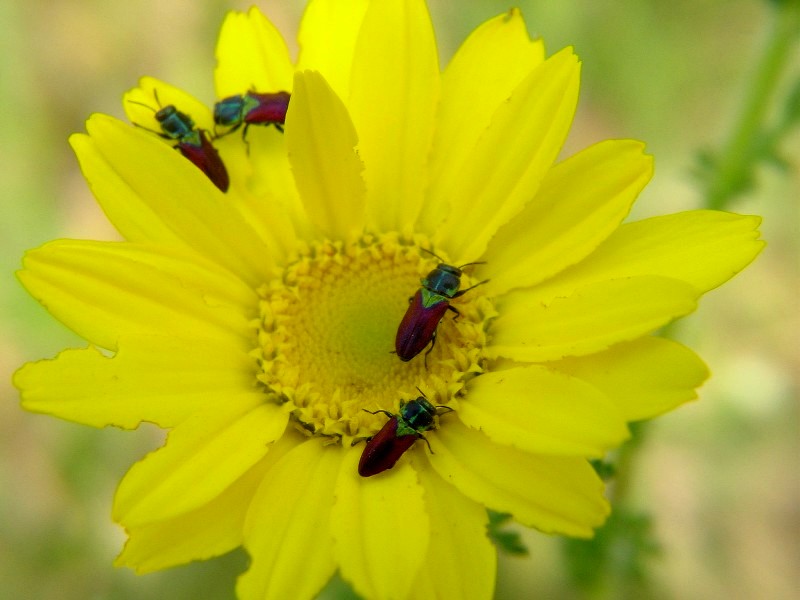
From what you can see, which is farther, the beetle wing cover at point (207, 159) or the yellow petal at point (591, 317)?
the beetle wing cover at point (207, 159)

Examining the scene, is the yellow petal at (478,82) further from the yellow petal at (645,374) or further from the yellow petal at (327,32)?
the yellow petal at (645,374)

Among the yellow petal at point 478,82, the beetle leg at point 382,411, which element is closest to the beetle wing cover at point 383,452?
the beetle leg at point 382,411

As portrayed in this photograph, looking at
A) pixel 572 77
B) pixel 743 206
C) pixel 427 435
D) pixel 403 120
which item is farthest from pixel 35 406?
pixel 743 206

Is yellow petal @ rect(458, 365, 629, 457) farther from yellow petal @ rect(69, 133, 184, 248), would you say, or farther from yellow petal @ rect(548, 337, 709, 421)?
yellow petal @ rect(69, 133, 184, 248)

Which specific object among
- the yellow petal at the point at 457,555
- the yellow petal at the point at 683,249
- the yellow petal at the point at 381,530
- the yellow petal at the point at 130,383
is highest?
the yellow petal at the point at 130,383

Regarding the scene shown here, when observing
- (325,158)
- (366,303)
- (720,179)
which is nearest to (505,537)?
(366,303)

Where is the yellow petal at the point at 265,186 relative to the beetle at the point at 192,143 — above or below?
below
